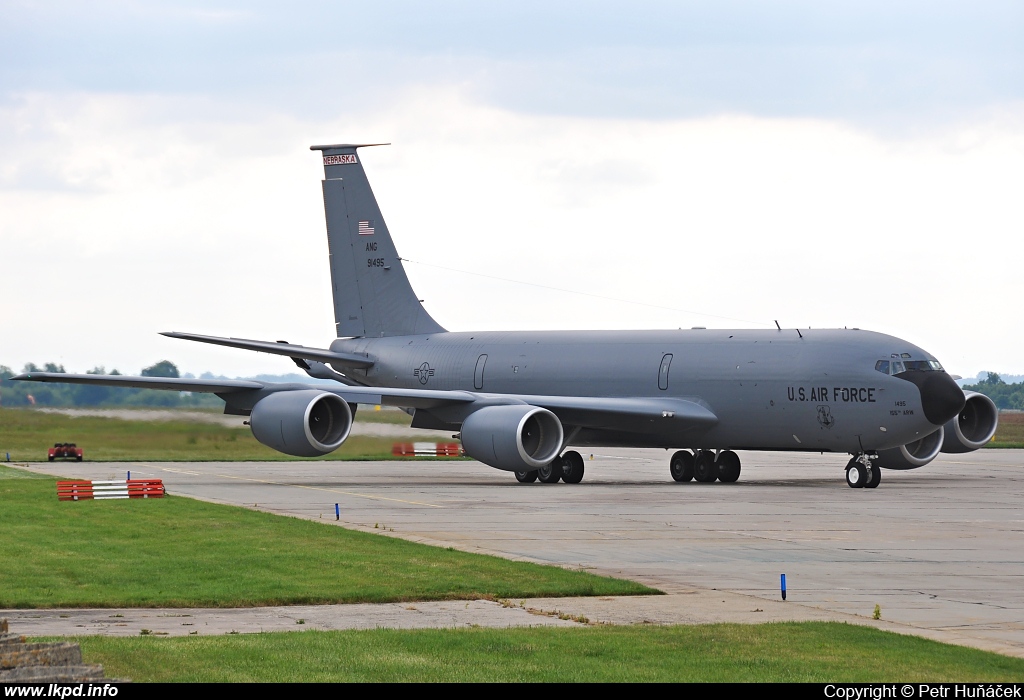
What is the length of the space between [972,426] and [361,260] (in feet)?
68.4

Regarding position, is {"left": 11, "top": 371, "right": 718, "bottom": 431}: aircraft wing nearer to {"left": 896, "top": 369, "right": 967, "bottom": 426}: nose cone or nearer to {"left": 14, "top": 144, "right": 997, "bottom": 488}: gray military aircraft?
{"left": 14, "top": 144, "right": 997, "bottom": 488}: gray military aircraft

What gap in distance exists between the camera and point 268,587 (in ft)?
52.1

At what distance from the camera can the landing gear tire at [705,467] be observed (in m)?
38.7

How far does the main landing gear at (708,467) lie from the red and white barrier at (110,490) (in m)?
15.3

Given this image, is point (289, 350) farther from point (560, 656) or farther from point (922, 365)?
point (560, 656)

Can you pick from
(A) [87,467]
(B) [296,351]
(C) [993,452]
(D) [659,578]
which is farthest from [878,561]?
(C) [993,452]

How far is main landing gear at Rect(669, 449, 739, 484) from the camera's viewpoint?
38.6 meters

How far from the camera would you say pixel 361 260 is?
156 ft

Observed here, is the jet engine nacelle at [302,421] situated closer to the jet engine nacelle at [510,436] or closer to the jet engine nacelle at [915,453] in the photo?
the jet engine nacelle at [510,436]

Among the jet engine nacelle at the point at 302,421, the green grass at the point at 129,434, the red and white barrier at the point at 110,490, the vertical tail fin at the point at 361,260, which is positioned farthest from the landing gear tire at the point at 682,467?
the red and white barrier at the point at 110,490

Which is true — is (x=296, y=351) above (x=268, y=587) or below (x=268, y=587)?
above

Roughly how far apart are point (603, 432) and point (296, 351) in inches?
411

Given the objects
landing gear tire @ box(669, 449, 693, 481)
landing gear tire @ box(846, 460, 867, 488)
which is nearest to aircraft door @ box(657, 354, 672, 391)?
landing gear tire @ box(669, 449, 693, 481)
